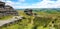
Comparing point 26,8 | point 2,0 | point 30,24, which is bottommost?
point 30,24

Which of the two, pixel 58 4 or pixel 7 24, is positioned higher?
pixel 58 4

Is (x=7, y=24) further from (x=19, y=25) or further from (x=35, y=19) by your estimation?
(x=35, y=19)

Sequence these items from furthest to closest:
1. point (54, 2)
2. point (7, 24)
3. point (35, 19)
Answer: point (54, 2) → point (35, 19) → point (7, 24)

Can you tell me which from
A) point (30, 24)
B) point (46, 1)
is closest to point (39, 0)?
point (46, 1)

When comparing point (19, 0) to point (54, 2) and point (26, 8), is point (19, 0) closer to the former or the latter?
point (26, 8)

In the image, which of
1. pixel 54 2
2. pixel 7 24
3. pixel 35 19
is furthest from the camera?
pixel 54 2

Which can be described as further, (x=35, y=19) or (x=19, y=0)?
(x=19, y=0)
